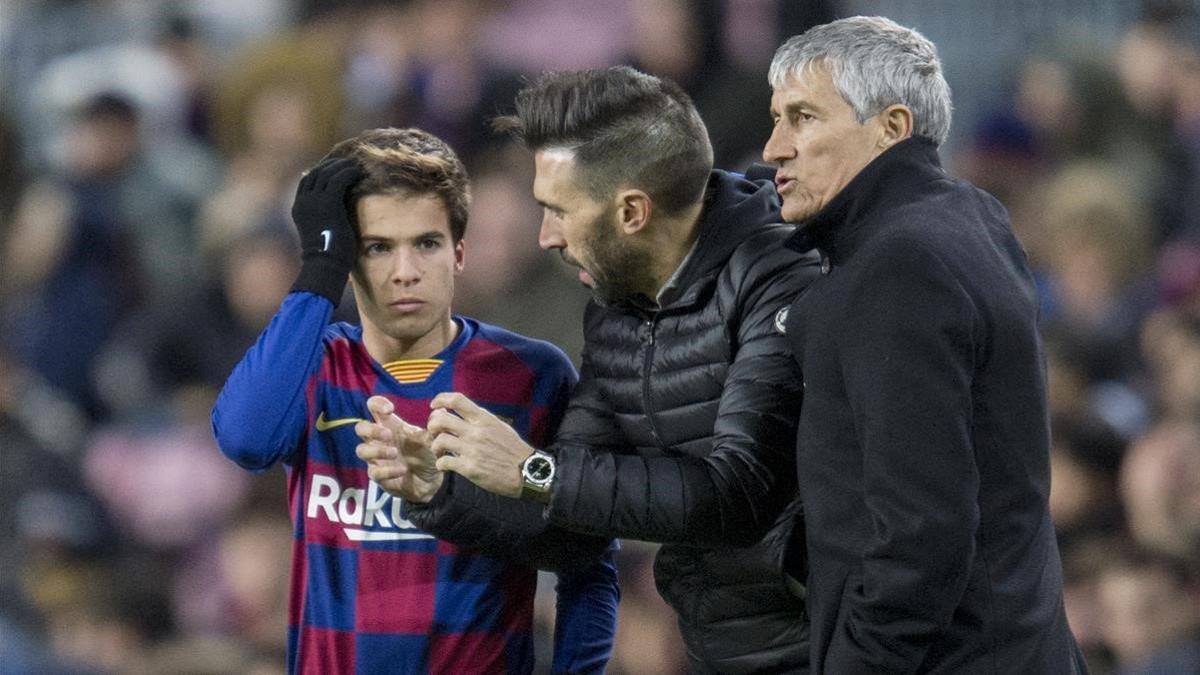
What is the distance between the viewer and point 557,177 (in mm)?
2865

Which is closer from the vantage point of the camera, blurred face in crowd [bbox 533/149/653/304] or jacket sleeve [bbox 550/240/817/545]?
jacket sleeve [bbox 550/240/817/545]

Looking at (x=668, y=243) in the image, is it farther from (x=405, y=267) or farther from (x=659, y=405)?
(x=405, y=267)

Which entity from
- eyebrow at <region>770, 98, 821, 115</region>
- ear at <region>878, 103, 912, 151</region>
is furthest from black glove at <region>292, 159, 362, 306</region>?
ear at <region>878, 103, 912, 151</region>

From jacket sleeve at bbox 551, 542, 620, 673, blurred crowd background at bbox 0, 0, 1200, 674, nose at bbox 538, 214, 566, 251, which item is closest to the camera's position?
Answer: nose at bbox 538, 214, 566, 251

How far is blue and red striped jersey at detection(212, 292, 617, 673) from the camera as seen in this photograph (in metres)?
2.89

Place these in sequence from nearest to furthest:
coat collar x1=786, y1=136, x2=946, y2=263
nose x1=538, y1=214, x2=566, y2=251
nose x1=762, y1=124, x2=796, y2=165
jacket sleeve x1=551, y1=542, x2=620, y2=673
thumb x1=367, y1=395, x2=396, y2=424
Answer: coat collar x1=786, y1=136, x2=946, y2=263 < nose x1=762, y1=124, x2=796, y2=165 < thumb x1=367, y1=395, x2=396, y2=424 < nose x1=538, y1=214, x2=566, y2=251 < jacket sleeve x1=551, y1=542, x2=620, y2=673

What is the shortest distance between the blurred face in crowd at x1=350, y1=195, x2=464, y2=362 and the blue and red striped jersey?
0.27ft

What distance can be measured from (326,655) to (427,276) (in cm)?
61

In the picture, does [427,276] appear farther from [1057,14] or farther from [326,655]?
[1057,14]

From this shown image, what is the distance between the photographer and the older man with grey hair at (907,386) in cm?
232

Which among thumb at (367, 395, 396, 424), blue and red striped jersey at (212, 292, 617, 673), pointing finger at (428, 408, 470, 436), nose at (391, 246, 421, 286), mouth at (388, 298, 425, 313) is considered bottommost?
blue and red striped jersey at (212, 292, 617, 673)

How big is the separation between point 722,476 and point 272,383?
713 millimetres

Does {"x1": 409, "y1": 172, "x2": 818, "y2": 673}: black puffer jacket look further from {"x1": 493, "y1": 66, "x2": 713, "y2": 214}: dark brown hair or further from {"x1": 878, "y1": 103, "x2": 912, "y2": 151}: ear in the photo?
{"x1": 878, "y1": 103, "x2": 912, "y2": 151}: ear

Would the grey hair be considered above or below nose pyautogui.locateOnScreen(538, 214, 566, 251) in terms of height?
above
